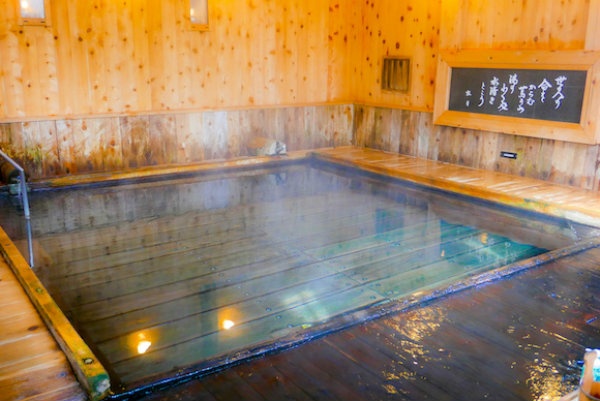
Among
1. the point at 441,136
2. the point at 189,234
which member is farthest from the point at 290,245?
Result: the point at 441,136

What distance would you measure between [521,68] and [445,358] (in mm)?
3936

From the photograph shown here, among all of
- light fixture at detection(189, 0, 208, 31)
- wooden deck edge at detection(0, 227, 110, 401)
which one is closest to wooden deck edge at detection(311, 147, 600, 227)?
light fixture at detection(189, 0, 208, 31)

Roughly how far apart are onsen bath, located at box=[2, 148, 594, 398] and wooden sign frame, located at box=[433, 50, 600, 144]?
90 cm

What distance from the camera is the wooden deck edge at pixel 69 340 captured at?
6.52 feet

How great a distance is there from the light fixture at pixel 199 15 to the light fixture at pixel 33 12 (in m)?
1.53

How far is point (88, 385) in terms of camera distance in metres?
1.98

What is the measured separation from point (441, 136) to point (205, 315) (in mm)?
4301

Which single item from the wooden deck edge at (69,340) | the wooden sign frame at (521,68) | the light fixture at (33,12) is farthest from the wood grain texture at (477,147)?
the wooden deck edge at (69,340)

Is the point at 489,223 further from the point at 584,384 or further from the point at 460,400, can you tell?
the point at 584,384

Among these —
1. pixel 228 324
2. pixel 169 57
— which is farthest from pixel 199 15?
pixel 228 324

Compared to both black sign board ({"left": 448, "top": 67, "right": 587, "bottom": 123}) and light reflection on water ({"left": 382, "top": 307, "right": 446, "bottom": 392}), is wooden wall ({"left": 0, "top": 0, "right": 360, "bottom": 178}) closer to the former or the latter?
black sign board ({"left": 448, "top": 67, "right": 587, "bottom": 123})

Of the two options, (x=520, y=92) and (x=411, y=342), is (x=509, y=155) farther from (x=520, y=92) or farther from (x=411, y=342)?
(x=411, y=342)

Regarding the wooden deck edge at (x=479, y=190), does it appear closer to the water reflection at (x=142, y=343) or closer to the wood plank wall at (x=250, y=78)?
the wood plank wall at (x=250, y=78)

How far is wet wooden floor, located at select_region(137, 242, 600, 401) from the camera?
2074 mm
